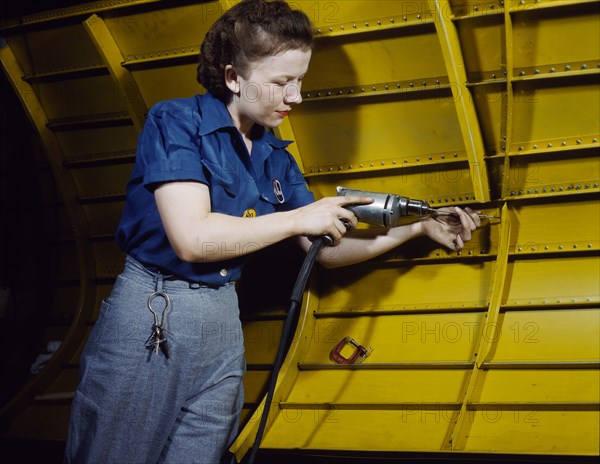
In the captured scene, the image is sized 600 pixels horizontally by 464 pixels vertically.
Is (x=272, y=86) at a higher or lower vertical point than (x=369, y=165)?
lower

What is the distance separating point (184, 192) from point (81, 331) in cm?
307

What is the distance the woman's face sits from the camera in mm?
2195

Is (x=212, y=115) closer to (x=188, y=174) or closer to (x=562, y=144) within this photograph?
(x=188, y=174)

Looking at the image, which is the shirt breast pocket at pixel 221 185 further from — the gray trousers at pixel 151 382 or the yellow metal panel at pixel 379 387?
the yellow metal panel at pixel 379 387

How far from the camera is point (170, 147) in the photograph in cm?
210

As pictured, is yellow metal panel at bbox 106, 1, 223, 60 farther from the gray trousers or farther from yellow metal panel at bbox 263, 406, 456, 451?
yellow metal panel at bbox 263, 406, 456, 451

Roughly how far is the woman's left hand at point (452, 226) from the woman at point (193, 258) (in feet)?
1.88

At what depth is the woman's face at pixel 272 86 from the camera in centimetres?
220

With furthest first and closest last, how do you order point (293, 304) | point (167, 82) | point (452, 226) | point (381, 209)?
point (167, 82), point (452, 226), point (381, 209), point (293, 304)

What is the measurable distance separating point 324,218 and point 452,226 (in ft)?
3.06

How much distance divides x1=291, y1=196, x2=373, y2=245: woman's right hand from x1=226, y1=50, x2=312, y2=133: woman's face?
0.37 m

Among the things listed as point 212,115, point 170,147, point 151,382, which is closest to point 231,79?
point 212,115

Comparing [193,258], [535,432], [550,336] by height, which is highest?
[550,336]

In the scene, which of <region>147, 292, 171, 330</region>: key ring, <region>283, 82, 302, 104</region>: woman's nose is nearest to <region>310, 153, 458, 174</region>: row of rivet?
<region>283, 82, 302, 104</region>: woman's nose
